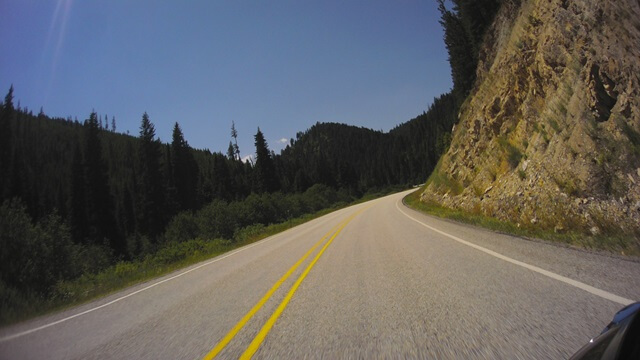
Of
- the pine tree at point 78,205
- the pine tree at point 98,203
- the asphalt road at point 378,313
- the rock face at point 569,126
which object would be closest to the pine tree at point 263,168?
the pine tree at point 98,203

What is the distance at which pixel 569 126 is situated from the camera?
1126cm

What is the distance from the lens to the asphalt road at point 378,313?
325 centimetres

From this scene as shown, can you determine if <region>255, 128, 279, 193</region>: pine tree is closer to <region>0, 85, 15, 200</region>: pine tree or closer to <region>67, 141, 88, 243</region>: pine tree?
<region>67, 141, 88, 243</region>: pine tree

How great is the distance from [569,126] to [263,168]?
6713 cm

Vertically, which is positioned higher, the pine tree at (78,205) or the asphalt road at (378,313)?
the pine tree at (78,205)

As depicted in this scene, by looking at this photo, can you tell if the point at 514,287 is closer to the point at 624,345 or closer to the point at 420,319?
the point at 420,319

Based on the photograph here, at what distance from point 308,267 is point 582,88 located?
36.5ft

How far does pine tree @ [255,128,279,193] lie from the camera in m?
73.8

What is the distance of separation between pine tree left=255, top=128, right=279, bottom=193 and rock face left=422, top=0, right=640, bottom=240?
57.5m

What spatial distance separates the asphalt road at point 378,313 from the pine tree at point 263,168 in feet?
217

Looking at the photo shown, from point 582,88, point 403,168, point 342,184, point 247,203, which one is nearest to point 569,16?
point 582,88

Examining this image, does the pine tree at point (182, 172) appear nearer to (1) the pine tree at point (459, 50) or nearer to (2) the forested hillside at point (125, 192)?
(2) the forested hillside at point (125, 192)

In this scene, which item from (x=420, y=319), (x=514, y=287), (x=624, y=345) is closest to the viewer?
(x=624, y=345)

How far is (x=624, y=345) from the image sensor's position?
60.0 inches
